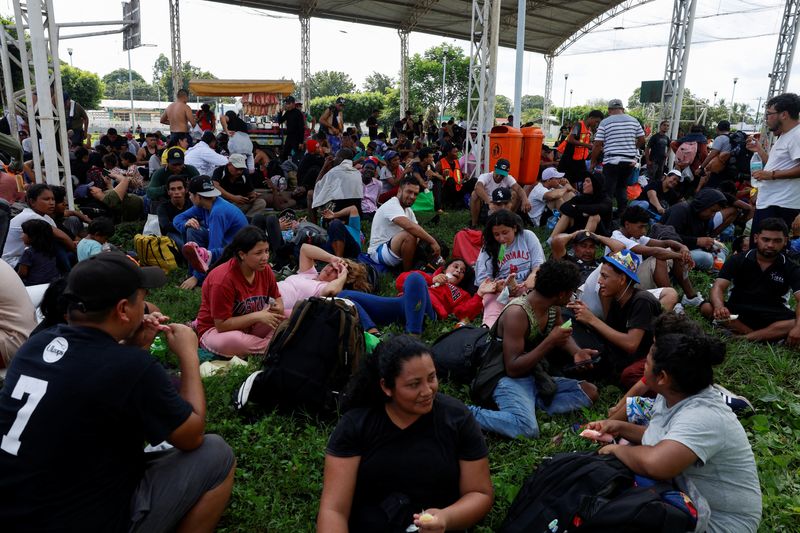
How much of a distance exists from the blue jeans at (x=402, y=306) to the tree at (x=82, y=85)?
50361 mm

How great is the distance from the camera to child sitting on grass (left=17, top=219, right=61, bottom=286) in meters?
5.25

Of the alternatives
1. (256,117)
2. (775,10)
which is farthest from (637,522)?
(775,10)

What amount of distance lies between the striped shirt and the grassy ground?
4.51 meters

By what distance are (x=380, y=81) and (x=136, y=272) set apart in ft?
254

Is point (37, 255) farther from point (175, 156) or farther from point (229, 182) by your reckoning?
point (229, 182)

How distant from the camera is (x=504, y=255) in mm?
5320

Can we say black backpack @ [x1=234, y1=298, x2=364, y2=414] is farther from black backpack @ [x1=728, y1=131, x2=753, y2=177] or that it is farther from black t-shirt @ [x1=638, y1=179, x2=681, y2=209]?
black backpack @ [x1=728, y1=131, x2=753, y2=177]

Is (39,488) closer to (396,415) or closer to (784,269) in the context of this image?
(396,415)

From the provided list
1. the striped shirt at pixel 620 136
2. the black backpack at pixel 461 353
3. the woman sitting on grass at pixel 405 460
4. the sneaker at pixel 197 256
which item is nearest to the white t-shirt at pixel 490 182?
the striped shirt at pixel 620 136

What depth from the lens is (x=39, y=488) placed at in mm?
1886

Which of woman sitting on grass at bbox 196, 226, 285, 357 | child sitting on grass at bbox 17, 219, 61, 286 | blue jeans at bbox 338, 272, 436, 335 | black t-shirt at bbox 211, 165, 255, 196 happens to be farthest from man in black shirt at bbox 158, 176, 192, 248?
blue jeans at bbox 338, 272, 436, 335

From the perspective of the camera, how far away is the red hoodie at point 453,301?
17.4 feet

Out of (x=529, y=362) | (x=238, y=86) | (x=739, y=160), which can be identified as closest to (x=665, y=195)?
(x=739, y=160)

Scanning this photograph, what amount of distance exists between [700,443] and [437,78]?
50881 millimetres
